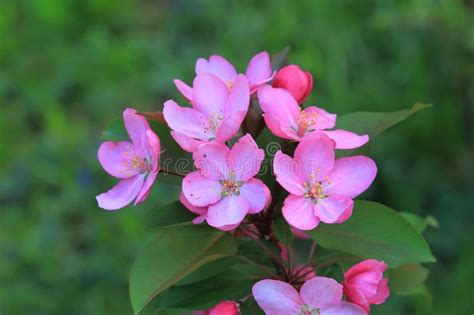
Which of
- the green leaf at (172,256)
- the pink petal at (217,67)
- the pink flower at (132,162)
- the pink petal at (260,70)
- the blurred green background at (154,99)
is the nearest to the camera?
the green leaf at (172,256)

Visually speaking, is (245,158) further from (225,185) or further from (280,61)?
(280,61)

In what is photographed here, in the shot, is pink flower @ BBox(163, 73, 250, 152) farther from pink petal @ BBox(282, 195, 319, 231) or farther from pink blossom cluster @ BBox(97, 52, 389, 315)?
pink petal @ BBox(282, 195, 319, 231)

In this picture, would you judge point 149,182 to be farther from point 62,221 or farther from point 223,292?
point 62,221

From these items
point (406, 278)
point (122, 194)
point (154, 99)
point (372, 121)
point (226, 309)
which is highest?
point (372, 121)

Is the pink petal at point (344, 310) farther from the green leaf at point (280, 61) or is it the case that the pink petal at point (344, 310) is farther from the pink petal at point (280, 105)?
the green leaf at point (280, 61)

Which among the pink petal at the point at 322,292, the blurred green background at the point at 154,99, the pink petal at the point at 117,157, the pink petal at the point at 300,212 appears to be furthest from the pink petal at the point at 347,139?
the blurred green background at the point at 154,99

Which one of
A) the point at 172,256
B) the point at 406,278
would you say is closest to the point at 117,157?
the point at 172,256
